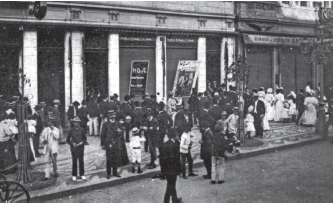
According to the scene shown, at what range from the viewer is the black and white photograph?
10.0 m

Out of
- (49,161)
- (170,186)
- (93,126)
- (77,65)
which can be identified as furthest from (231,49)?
(170,186)

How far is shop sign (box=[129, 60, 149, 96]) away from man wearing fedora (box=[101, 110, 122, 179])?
9.34 m

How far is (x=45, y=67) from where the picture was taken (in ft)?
58.1

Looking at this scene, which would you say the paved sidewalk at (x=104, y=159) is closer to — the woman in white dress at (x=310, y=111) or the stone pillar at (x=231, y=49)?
the woman in white dress at (x=310, y=111)

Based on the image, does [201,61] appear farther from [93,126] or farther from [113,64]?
[93,126]

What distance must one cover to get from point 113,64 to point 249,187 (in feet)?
37.8

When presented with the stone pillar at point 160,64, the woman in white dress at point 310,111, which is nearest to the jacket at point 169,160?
the woman in white dress at point 310,111

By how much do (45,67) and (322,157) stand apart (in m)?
12.2

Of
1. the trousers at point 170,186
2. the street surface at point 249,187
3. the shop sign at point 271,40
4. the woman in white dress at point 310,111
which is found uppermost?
the shop sign at point 271,40

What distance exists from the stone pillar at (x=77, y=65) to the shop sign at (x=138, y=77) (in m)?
2.93

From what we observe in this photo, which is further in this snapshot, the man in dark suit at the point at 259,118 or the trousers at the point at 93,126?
the trousers at the point at 93,126

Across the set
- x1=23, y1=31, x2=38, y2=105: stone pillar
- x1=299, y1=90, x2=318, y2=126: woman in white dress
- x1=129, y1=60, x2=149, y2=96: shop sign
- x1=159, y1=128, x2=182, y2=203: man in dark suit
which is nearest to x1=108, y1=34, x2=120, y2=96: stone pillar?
x1=129, y1=60, x2=149, y2=96: shop sign

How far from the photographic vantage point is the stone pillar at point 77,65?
18188 mm

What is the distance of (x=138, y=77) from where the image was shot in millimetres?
20453
